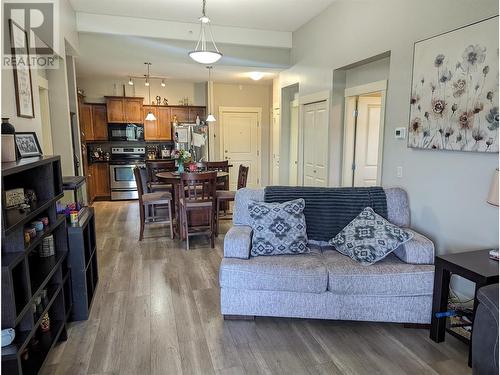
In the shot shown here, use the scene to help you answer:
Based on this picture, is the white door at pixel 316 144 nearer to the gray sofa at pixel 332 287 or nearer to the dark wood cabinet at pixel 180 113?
the gray sofa at pixel 332 287

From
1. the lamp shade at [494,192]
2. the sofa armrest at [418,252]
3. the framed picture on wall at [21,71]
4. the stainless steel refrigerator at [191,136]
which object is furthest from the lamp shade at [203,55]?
the stainless steel refrigerator at [191,136]

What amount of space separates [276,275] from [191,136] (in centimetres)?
558

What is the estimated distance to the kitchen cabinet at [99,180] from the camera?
23.4 feet

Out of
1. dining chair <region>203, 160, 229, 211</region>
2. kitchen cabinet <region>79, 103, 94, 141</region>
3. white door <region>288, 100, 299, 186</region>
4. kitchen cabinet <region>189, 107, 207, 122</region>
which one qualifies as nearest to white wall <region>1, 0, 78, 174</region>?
dining chair <region>203, 160, 229, 211</region>

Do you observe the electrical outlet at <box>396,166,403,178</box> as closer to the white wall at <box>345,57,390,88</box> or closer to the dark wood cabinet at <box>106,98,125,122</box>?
the white wall at <box>345,57,390,88</box>

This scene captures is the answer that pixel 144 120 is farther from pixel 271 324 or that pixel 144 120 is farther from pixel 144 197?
pixel 271 324

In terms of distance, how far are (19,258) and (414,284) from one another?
94.0 inches

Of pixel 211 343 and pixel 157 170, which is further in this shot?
pixel 157 170

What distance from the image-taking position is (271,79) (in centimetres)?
705

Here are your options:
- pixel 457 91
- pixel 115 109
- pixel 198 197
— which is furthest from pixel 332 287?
pixel 115 109

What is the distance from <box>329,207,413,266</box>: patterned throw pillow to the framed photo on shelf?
2335mm

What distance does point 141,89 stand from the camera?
7406mm

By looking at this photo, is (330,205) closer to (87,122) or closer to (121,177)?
(121,177)

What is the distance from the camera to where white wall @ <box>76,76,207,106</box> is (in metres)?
7.12
